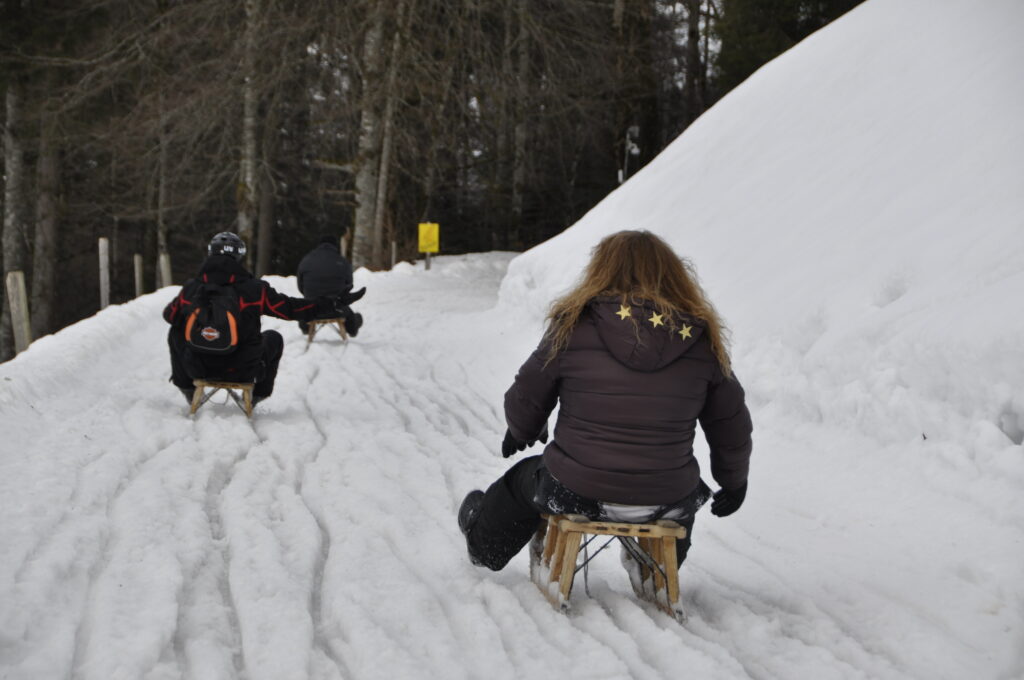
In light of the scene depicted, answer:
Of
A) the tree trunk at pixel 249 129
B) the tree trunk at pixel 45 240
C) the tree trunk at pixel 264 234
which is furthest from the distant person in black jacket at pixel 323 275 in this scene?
the tree trunk at pixel 264 234

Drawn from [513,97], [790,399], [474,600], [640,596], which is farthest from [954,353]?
[513,97]

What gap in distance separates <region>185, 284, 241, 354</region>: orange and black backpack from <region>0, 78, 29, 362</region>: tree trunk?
15.4 m

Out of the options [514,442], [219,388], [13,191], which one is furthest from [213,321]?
[13,191]

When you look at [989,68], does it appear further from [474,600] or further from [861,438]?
[474,600]

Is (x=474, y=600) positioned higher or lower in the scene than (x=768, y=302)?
lower

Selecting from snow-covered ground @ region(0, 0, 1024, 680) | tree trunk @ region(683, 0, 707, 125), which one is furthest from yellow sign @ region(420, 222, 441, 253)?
snow-covered ground @ region(0, 0, 1024, 680)

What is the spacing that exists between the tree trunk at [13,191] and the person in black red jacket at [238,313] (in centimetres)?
1514

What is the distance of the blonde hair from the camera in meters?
3.18

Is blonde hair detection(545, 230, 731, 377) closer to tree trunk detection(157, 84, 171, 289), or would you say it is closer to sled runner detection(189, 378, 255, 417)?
sled runner detection(189, 378, 255, 417)

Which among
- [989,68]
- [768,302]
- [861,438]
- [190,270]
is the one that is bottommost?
[190,270]

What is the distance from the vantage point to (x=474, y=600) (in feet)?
11.7

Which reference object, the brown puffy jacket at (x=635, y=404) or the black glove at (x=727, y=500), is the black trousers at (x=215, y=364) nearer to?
the brown puffy jacket at (x=635, y=404)

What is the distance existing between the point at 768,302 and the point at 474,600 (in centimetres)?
409

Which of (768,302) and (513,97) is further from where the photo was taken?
(513,97)
